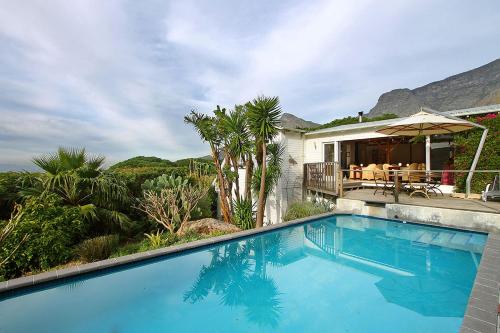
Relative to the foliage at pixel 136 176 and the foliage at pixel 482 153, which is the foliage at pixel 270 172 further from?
the foliage at pixel 482 153

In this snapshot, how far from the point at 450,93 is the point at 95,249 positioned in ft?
236

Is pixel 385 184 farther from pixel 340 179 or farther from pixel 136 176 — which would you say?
pixel 136 176

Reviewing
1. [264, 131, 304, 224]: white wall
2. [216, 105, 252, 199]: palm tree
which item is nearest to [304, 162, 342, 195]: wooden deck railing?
[264, 131, 304, 224]: white wall

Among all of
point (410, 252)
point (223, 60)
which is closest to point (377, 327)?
point (410, 252)

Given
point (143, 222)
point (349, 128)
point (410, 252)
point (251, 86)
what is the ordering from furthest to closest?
point (251, 86) → point (349, 128) → point (143, 222) → point (410, 252)

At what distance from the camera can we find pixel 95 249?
5945 mm

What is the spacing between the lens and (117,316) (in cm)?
340

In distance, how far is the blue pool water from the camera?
3.24 m

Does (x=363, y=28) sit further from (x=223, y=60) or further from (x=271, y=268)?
(x=271, y=268)

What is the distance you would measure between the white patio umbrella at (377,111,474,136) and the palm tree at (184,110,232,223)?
659 centimetres

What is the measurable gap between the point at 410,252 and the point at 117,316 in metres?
6.24

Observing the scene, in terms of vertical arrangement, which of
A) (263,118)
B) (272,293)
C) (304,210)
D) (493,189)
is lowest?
(272,293)

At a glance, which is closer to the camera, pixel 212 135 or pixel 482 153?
pixel 482 153

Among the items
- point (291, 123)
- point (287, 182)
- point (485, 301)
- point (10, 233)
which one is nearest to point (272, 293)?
point (485, 301)
